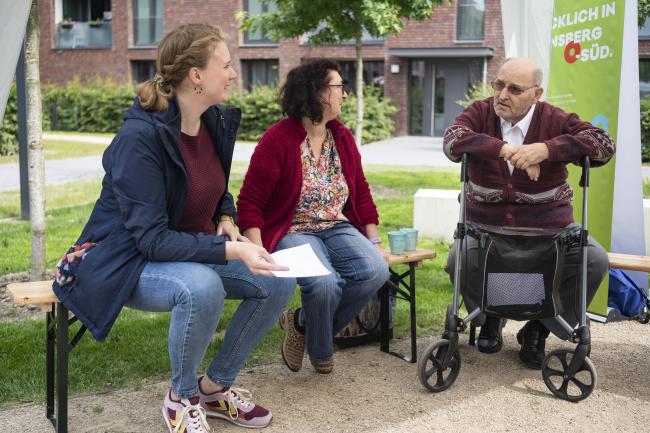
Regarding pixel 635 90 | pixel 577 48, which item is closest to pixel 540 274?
pixel 635 90

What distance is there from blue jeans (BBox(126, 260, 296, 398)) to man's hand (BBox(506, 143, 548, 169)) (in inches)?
50.5

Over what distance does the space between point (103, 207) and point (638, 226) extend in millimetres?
3374

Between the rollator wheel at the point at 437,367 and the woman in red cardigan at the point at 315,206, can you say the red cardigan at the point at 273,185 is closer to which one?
the woman in red cardigan at the point at 315,206

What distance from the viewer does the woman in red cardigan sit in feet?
13.3

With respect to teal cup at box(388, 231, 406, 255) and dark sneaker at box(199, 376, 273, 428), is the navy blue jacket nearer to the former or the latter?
dark sneaker at box(199, 376, 273, 428)

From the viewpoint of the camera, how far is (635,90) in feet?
16.0

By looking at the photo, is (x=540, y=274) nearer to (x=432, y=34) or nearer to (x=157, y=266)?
(x=157, y=266)

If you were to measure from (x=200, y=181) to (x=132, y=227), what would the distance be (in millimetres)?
439

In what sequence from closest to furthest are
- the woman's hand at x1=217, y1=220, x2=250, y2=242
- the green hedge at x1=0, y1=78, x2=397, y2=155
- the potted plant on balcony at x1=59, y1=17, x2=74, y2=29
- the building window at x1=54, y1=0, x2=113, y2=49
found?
1. the woman's hand at x1=217, y1=220, x2=250, y2=242
2. the green hedge at x1=0, y1=78, x2=397, y2=155
3. the building window at x1=54, y1=0, x2=113, y2=49
4. the potted plant on balcony at x1=59, y1=17, x2=74, y2=29

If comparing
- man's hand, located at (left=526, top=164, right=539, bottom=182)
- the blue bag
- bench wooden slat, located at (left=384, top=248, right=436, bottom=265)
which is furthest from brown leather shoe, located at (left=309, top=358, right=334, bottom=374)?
the blue bag

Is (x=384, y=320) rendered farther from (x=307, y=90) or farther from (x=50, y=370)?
(x=50, y=370)

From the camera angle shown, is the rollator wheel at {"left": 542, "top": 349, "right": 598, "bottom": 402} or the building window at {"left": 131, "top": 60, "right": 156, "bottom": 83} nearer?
the rollator wheel at {"left": 542, "top": 349, "right": 598, "bottom": 402}

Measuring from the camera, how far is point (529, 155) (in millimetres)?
3758

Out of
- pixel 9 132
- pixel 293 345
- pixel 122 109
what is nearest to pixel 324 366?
pixel 293 345
